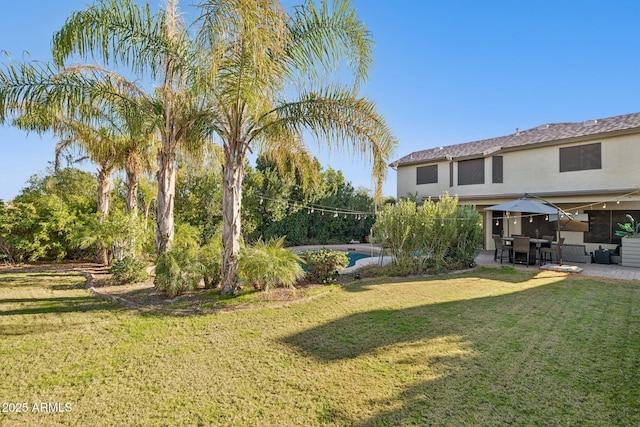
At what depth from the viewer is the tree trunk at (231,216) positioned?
745 centimetres

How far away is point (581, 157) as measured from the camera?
14195mm

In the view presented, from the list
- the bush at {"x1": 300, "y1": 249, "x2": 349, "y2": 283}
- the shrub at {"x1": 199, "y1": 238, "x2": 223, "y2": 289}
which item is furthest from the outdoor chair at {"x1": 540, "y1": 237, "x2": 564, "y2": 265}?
the shrub at {"x1": 199, "y1": 238, "x2": 223, "y2": 289}

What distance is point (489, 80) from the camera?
16.7 meters

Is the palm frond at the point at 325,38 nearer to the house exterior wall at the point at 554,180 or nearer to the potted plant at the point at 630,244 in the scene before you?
the house exterior wall at the point at 554,180

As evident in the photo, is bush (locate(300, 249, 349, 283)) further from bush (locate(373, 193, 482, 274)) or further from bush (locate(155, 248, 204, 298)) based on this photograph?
bush (locate(155, 248, 204, 298))

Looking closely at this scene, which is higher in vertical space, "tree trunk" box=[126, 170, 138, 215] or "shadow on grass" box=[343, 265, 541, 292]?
"tree trunk" box=[126, 170, 138, 215]

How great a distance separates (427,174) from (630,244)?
10.3 metres

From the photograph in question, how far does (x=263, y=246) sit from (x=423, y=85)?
1240 cm

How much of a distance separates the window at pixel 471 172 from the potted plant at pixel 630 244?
6.46m

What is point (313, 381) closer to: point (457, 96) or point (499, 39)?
point (499, 39)

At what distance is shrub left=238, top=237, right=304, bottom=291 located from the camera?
7.45 m

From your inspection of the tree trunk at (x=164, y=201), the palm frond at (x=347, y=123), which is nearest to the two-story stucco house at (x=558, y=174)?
the palm frond at (x=347, y=123)

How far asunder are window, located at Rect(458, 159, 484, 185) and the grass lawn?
448 inches

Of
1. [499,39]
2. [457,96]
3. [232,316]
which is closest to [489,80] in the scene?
[457,96]
